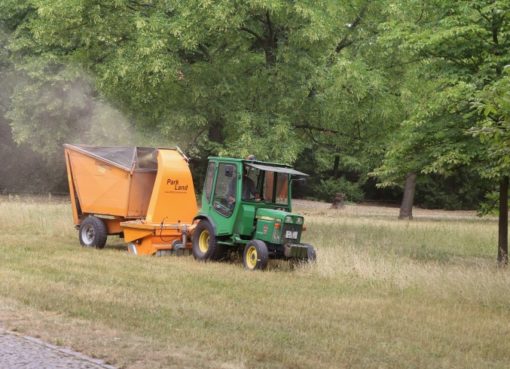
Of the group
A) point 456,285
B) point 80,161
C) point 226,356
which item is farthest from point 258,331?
point 80,161

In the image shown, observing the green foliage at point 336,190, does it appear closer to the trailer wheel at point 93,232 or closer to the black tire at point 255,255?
the trailer wheel at point 93,232

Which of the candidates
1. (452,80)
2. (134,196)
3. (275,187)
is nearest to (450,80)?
(452,80)

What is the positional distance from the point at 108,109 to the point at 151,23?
561cm

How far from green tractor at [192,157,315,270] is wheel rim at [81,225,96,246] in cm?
272

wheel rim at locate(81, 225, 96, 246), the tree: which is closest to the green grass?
wheel rim at locate(81, 225, 96, 246)

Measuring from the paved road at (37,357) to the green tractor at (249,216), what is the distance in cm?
712

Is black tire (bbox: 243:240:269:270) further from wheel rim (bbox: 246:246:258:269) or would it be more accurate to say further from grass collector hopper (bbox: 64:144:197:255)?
grass collector hopper (bbox: 64:144:197:255)

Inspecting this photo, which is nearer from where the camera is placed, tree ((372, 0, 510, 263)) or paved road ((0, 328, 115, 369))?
paved road ((0, 328, 115, 369))

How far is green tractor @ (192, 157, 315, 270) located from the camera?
14758 millimetres

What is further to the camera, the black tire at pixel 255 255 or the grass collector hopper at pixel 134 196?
the grass collector hopper at pixel 134 196

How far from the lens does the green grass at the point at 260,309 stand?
773 centimetres

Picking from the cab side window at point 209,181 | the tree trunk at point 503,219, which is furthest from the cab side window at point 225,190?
the tree trunk at point 503,219

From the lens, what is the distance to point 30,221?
71.1ft

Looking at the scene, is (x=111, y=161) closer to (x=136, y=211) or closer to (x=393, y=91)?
(x=136, y=211)
